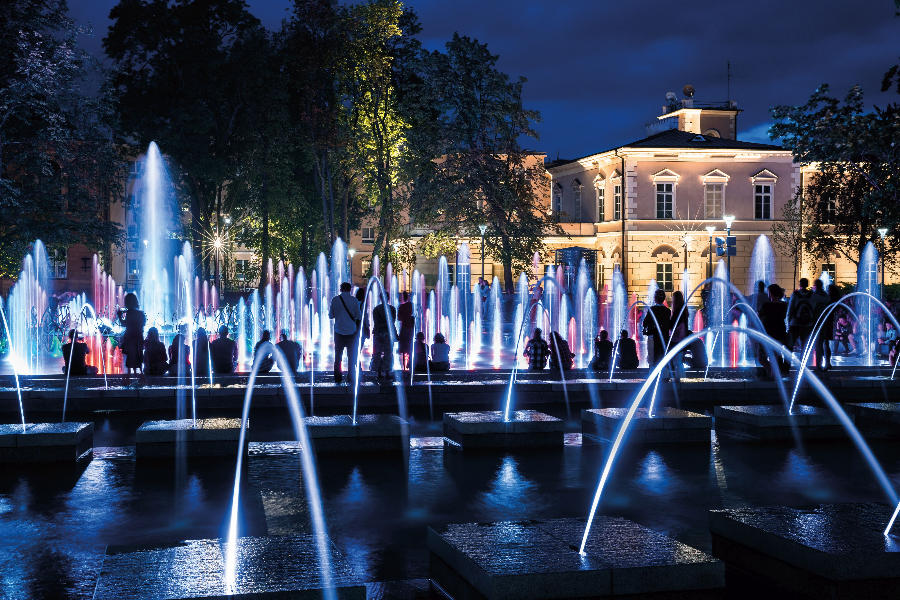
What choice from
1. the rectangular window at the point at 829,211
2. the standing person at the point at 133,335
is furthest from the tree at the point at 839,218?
the standing person at the point at 133,335

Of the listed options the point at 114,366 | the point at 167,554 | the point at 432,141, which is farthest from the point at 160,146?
the point at 167,554

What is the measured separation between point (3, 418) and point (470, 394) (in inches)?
223

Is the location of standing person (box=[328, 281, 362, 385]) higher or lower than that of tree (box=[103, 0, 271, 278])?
lower

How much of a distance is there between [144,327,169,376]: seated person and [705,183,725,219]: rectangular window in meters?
43.7

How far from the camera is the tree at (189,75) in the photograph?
3925 centimetres

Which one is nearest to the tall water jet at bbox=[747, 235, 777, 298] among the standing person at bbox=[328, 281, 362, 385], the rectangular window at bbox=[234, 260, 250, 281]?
the rectangular window at bbox=[234, 260, 250, 281]

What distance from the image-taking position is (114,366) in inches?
830

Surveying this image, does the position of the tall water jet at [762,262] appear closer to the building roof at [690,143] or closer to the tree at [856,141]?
the building roof at [690,143]

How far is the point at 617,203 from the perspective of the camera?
2163 inches

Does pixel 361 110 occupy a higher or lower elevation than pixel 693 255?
higher

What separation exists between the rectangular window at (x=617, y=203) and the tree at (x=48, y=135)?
31.0 meters

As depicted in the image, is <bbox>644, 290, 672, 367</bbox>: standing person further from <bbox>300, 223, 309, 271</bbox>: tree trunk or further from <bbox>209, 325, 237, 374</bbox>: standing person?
<bbox>300, 223, 309, 271</bbox>: tree trunk

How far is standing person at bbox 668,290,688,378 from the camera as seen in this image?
14.3 metres

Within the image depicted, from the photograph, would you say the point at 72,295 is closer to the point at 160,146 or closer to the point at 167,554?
the point at 160,146
